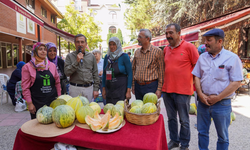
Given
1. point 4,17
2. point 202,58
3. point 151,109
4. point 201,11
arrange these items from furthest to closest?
point 201,11 → point 4,17 → point 202,58 → point 151,109

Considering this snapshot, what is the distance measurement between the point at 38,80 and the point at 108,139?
5.59ft

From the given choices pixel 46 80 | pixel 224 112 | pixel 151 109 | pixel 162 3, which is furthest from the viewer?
pixel 162 3

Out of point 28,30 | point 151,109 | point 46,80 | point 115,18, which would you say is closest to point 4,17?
point 28,30

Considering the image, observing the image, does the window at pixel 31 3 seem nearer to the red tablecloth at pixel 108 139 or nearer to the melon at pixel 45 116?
the melon at pixel 45 116

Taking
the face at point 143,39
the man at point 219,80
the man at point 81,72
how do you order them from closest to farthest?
1. the man at point 219,80
2. the face at point 143,39
3. the man at point 81,72

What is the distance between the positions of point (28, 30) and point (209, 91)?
16056 millimetres

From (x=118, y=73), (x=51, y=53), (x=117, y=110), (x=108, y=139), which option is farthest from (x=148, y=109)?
(x=51, y=53)

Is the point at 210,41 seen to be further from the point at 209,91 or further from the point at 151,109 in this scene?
the point at 151,109

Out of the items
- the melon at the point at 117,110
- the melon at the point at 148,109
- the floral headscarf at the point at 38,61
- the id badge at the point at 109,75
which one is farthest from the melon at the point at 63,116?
the id badge at the point at 109,75

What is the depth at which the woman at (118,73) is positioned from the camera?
3.10m

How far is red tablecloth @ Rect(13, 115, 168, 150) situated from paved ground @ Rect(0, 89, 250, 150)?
184 cm

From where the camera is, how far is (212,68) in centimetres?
220

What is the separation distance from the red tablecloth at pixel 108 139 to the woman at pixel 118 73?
1314mm

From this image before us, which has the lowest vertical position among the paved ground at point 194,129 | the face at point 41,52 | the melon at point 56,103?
the paved ground at point 194,129
